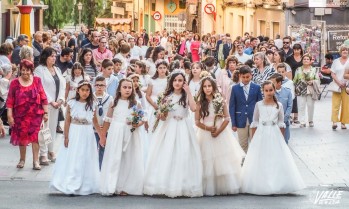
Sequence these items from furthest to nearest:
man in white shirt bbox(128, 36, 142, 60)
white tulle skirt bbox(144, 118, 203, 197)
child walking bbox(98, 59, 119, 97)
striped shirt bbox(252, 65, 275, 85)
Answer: man in white shirt bbox(128, 36, 142, 60), striped shirt bbox(252, 65, 275, 85), child walking bbox(98, 59, 119, 97), white tulle skirt bbox(144, 118, 203, 197)

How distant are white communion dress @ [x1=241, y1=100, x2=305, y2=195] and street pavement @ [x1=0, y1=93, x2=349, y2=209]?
0.16 metres

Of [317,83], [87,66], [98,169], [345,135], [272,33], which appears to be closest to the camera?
[98,169]

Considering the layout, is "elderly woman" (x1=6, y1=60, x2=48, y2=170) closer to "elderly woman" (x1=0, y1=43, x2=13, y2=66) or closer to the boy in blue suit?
the boy in blue suit

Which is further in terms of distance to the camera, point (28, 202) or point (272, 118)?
point (272, 118)

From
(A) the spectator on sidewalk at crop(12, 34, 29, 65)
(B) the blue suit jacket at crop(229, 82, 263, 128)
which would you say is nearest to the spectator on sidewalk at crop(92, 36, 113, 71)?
(A) the spectator on sidewalk at crop(12, 34, 29, 65)

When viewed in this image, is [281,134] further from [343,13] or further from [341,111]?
[343,13]

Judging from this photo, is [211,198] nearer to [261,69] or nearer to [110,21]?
[261,69]

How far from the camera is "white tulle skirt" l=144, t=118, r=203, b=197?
1598cm

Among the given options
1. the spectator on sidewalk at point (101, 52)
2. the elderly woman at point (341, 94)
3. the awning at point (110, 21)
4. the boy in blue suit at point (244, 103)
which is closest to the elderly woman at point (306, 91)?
the elderly woman at point (341, 94)

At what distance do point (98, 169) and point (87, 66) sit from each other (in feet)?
18.7

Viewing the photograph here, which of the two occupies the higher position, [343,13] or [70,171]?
[343,13]

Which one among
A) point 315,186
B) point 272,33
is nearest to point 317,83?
point 315,186

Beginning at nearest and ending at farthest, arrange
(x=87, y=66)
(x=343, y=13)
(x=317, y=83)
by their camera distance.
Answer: (x=87, y=66) → (x=317, y=83) → (x=343, y=13)

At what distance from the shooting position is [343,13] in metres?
48.3
